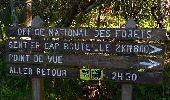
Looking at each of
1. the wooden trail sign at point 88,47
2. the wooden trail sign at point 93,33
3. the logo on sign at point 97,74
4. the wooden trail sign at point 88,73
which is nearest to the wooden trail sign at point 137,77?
the wooden trail sign at point 88,73

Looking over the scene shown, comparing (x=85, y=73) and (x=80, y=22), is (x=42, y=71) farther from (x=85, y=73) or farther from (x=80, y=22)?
(x=80, y=22)

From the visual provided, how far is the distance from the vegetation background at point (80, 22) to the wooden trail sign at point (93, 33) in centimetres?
131

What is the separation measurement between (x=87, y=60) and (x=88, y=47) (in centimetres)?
20

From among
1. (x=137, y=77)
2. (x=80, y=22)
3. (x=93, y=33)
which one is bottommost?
(x=137, y=77)

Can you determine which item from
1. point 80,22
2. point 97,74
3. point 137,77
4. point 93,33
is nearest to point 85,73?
point 97,74

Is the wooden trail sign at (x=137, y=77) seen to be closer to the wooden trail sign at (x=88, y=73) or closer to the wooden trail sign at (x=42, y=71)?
the wooden trail sign at (x=88, y=73)

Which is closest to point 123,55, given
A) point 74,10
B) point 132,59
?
point 132,59

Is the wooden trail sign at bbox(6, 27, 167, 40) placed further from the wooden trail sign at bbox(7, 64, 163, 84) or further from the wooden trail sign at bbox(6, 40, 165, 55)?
the wooden trail sign at bbox(7, 64, 163, 84)

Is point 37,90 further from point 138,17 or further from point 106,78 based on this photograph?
point 138,17

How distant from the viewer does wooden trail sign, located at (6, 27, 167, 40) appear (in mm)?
6098

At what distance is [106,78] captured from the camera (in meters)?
6.32

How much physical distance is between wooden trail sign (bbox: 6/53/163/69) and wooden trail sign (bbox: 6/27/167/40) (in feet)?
0.97

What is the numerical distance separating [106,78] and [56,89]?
1805mm

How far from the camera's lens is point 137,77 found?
20.4 ft
